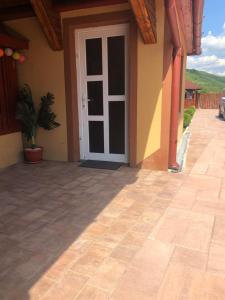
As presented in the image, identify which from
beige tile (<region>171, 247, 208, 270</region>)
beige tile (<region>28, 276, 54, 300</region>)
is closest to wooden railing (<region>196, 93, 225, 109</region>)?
beige tile (<region>171, 247, 208, 270</region>)

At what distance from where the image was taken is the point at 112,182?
4.05 meters

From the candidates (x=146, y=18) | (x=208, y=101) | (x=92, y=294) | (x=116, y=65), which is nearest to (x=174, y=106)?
(x=116, y=65)

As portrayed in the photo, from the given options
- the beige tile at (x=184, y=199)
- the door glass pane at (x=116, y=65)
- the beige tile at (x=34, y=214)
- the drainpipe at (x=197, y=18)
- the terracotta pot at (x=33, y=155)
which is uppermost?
the drainpipe at (x=197, y=18)

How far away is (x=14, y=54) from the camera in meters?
4.91

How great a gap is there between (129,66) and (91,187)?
87.1 inches

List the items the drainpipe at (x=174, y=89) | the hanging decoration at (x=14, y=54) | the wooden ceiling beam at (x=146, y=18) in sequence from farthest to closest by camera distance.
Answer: the hanging decoration at (x=14, y=54), the drainpipe at (x=174, y=89), the wooden ceiling beam at (x=146, y=18)

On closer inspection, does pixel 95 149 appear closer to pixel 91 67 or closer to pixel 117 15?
pixel 91 67

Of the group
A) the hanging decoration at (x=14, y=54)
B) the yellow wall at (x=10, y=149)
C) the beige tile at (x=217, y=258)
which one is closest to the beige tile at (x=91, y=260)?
the beige tile at (x=217, y=258)

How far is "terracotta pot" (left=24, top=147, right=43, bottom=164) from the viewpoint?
17.0 feet

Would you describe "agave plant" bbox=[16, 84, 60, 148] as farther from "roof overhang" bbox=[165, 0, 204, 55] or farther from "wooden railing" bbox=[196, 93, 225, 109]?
"wooden railing" bbox=[196, 93, 225, 109]

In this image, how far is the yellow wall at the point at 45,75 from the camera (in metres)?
5.00

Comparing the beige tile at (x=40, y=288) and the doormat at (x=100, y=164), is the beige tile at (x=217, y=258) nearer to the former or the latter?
the beige tile at (x=40, y=288)

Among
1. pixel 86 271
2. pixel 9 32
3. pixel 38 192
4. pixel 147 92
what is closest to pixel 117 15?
pixel 147 92

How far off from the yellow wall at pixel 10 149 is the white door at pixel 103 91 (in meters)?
1.34
